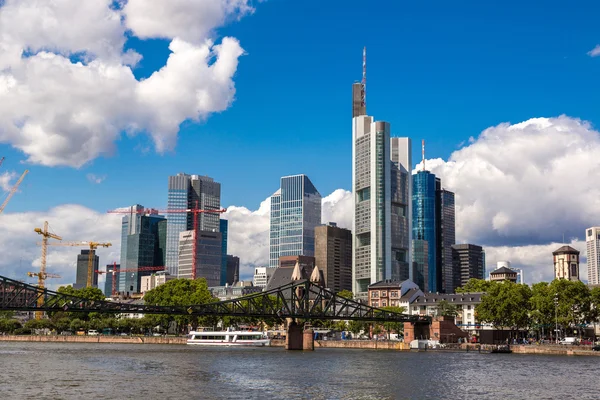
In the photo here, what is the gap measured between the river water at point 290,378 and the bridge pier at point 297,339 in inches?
1558

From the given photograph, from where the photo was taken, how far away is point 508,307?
169000mm

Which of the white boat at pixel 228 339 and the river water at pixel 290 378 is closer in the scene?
the river water at pixel 290 378

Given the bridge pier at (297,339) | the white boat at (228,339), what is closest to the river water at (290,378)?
the bridge pier at (297,339)

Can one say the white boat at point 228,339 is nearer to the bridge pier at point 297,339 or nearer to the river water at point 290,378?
the bridge pier at point 297,339

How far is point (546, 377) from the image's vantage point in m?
91.1

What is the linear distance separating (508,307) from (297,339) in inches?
1788

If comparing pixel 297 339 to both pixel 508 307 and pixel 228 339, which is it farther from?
pixel 508 307

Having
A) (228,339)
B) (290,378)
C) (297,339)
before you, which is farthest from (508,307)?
(290,378)

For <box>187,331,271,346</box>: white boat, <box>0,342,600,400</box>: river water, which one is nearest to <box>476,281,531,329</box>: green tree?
<box>0,342,600,400</box>: river water

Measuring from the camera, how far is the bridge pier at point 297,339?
529ft

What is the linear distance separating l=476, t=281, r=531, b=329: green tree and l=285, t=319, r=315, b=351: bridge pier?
39335mm

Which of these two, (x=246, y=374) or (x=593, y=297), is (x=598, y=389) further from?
(x=593, y=297)

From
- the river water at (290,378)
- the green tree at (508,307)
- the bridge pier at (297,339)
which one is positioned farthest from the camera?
the green tree at (508,307)

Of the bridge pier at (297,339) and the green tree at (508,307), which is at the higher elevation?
the green tree at (508,307)
